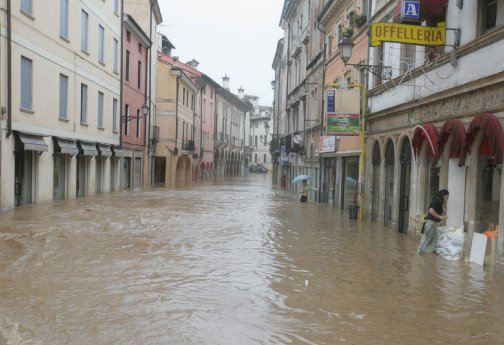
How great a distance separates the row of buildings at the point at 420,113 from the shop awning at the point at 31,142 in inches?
409

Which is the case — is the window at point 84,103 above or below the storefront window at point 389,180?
above

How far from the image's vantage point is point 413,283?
8.41 m

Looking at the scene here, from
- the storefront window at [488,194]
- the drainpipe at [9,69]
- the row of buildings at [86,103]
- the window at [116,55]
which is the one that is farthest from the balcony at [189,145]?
the storefront window at [488,194]

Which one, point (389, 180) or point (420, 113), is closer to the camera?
point (420, 113)

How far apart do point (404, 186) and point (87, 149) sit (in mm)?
14567

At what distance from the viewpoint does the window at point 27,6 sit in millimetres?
17156

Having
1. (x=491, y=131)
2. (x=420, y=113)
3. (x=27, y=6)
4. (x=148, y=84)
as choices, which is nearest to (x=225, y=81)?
(x=148, y=84)

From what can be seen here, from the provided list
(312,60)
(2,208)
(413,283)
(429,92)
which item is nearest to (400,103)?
(429,92)

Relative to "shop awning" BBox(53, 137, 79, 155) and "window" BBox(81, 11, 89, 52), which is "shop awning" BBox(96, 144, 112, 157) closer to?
"shop awning" BBox(53, 137, 79, 155)

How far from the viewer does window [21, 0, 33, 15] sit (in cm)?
1716

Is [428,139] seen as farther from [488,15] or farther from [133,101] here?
[133,101]

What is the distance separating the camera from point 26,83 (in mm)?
17641

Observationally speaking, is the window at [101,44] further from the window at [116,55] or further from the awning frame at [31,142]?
the awning frame at [31,142]

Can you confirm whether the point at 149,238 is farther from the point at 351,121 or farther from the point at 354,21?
the point at 354,21
